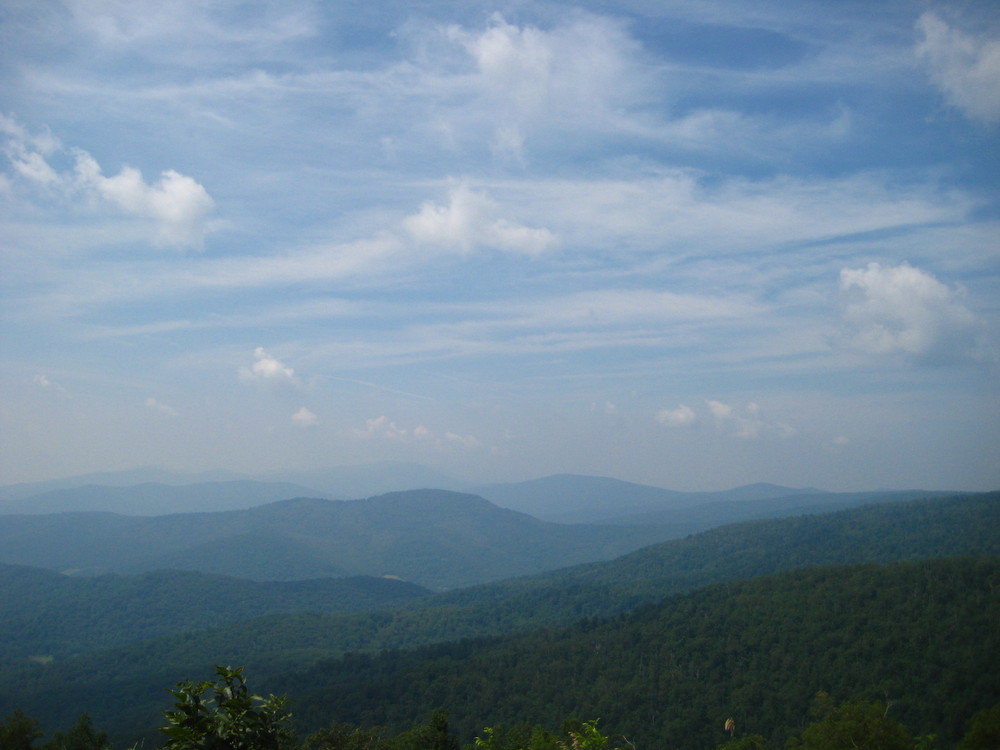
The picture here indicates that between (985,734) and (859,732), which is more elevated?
(985,734)

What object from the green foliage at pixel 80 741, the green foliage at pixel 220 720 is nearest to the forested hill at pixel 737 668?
the green foliage at pixel 80 741

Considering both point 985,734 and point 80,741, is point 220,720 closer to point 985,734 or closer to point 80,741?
point 985,734

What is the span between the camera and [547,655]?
13162 cm

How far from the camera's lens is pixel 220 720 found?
10.1 meters

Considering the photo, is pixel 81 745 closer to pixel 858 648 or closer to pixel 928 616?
pixel 858 648

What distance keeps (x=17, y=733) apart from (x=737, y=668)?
350 feet

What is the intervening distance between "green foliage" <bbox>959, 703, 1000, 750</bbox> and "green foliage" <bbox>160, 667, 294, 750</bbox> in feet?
100

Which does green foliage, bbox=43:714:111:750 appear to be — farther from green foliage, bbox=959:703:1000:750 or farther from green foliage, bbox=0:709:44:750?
green foliage, bbox=959:703:1000:750

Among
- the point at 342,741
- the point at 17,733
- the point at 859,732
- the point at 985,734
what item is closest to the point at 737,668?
the point at 859,732

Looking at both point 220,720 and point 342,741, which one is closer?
point 220,720

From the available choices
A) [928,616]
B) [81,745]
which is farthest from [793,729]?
[81,745]

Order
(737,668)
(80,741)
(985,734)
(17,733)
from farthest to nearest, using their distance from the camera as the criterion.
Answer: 1. (737,668)
2. (80,741)
3. (17,733)
4. (985,734)

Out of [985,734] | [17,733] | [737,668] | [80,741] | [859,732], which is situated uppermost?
[985,734]

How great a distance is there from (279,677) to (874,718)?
132678 millimetres
